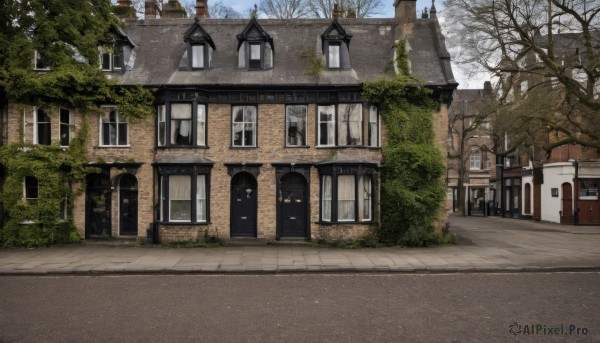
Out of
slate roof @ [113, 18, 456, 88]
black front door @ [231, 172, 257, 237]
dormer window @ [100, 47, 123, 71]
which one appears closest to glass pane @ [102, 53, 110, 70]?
dormer window @ [100, 47, 123, 71]

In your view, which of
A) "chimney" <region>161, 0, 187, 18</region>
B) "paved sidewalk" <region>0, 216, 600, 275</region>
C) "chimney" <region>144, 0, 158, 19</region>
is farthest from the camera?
"chimney" <region>144, 0, 158, 19</region>

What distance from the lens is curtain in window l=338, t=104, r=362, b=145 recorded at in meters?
18.9

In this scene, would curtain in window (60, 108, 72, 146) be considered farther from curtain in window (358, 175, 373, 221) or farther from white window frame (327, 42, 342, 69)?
curtain in window (358, 175, 373, 221)

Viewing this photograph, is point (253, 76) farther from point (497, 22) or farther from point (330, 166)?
point (497, 22)

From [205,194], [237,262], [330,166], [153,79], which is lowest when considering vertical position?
[237,262]

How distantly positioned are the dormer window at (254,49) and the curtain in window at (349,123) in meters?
3.89

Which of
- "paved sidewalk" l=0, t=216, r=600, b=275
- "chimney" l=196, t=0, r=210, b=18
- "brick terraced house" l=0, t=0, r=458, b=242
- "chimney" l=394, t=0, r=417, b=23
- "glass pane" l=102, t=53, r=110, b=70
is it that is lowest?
"paved sidewalk" l=0, t=216, r=600, b=275

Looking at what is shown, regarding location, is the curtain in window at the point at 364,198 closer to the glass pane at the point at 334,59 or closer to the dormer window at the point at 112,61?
the glass pane at the point at 334,59

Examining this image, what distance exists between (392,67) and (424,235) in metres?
7.28

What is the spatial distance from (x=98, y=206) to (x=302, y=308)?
13.6 metres

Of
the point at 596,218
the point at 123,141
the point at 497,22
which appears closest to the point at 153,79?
the point at 123,141

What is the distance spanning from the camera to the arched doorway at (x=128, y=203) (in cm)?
1959

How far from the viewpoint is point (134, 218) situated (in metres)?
19.7

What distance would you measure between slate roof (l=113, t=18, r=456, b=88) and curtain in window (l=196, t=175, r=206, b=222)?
399 centimetres
